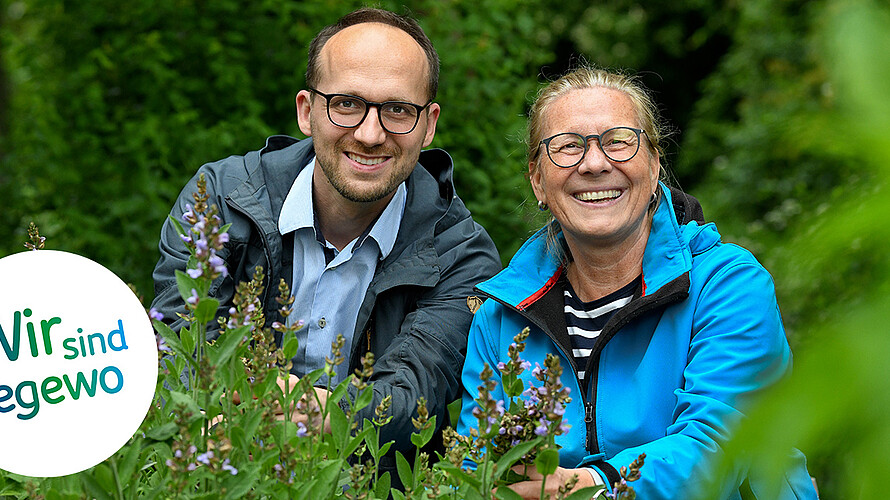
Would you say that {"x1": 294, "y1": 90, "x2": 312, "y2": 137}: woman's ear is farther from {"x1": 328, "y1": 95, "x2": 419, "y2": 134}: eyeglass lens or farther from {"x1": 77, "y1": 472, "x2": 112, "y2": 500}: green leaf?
{"x1": 77, "y1": 472, "x2": 112, "y2": 500}: green leaf

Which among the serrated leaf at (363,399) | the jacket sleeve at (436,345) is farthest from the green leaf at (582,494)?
the jacket sleeve at (436,345)

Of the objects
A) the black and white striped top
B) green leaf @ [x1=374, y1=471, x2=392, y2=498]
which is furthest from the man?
green leaf @ [x1=374, y1=471, x2=392, y2=498]

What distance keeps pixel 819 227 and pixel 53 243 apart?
484 centimetres

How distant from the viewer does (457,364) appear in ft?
9.03

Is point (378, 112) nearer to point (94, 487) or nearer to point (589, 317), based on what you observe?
point (589, 317)

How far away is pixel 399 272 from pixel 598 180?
65cm

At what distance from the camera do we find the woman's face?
8.36ft

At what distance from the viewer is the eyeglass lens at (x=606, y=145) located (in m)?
2.56

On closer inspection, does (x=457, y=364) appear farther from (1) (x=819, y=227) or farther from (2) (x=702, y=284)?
(1) (x=819, y=227)

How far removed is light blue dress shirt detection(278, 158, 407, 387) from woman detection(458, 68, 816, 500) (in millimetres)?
428

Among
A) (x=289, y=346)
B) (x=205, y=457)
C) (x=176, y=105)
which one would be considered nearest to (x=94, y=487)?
(x=205, y=457)

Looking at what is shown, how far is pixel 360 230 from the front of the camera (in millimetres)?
3059

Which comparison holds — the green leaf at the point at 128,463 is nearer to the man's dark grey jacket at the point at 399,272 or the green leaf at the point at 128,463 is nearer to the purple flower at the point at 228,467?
the purple flower at the point at 228,467

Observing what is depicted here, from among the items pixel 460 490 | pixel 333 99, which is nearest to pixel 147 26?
pixel 333 99
